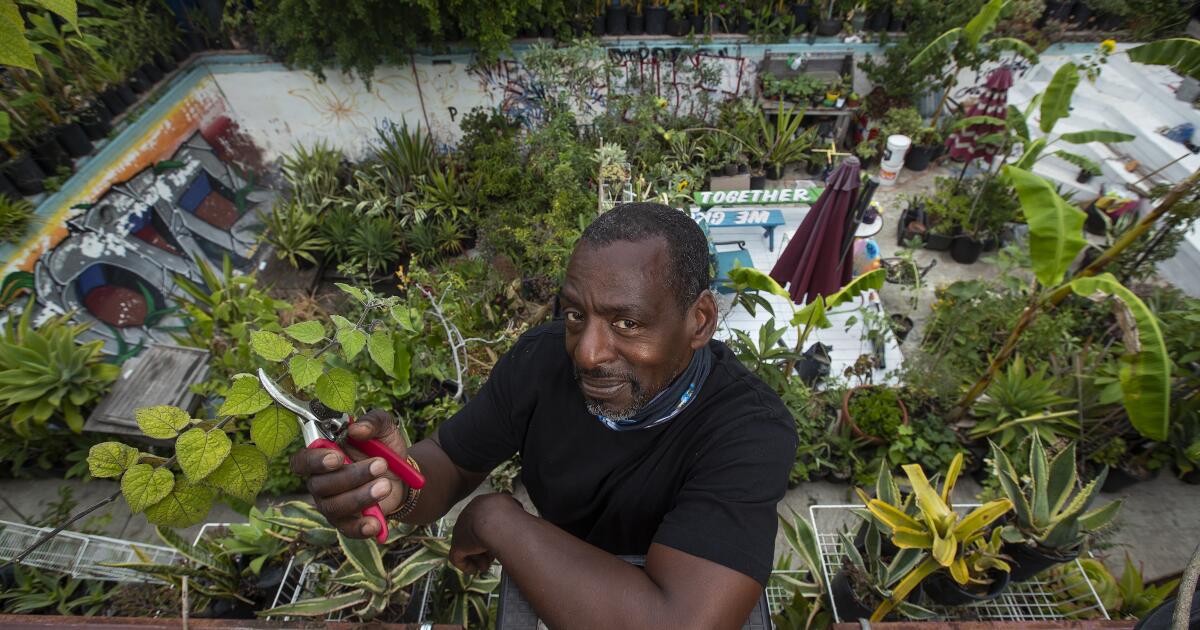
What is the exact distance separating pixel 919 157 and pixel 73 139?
10.6 m

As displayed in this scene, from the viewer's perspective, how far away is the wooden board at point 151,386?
13.1 ft

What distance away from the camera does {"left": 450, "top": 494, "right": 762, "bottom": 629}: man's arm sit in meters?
1.12

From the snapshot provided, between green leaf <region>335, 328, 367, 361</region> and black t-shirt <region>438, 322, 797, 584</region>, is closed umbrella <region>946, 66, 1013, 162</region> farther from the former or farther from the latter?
green leaf <region>335, 328, 367, 361</region>

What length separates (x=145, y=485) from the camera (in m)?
1.10

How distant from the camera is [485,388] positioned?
5.70 ft

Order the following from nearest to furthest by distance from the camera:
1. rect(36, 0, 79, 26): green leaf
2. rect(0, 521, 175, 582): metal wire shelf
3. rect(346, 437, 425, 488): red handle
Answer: rect(36, 0, 79, 26): green leaf, rect(346, 437, 425, 488): red handle, rect(0, 521, 175, 582): metal wire shelf

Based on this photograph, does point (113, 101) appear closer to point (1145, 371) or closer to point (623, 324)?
point (623, 324)

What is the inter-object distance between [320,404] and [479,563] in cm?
72

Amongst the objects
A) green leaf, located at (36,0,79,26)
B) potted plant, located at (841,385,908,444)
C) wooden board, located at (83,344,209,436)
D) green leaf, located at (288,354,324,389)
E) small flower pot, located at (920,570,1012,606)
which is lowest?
potted plant, located at (841,385,908,444)

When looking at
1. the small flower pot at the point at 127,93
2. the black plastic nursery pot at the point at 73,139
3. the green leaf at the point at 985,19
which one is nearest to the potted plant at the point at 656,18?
the green leaf at the point at 985,19

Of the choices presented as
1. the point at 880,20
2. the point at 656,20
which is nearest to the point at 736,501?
the point at 656,20

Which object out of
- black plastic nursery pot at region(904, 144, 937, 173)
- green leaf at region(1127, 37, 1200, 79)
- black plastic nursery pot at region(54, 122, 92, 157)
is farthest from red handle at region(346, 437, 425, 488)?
black plastic nursery pot at region(904, 144, 937, 173)

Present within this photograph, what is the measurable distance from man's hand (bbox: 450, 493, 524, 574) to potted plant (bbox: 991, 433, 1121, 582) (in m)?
2.34

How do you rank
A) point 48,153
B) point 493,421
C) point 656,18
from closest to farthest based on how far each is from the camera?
point 493,421 → point 48,153 → point 656,18
